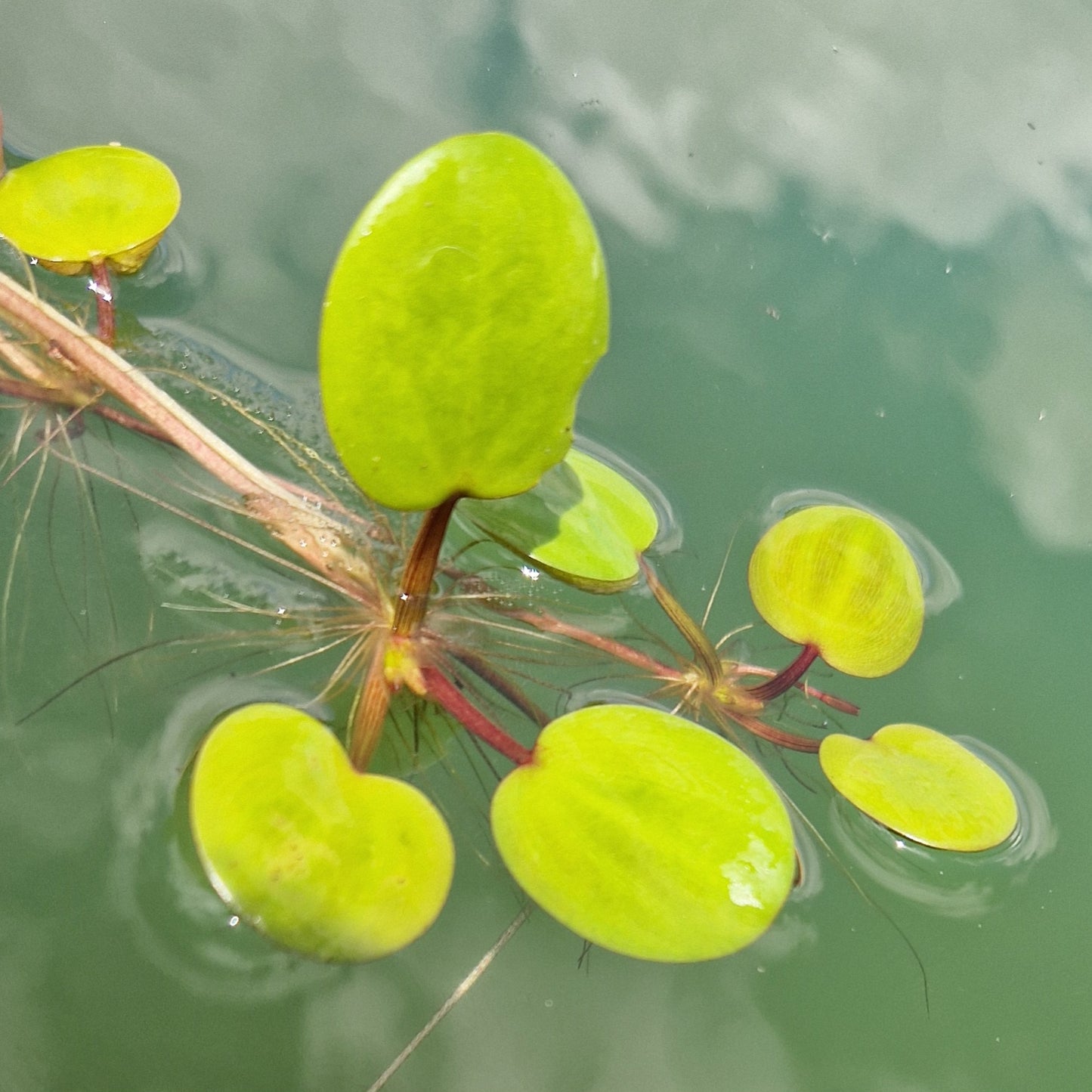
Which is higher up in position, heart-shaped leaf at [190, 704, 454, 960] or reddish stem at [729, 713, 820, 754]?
reddish stem at [729, 713, 820, 754]

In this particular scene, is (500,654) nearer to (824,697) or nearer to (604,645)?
(604,645)

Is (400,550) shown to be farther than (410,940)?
Yes

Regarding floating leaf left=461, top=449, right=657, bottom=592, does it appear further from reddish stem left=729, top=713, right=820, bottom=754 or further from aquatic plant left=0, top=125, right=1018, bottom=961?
reddish stem left=729, top=713, right=820, bottom=754

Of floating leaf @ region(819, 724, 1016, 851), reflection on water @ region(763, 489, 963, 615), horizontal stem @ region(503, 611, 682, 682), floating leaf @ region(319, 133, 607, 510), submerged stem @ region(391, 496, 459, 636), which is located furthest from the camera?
reflection on water @ region(763, 489, 963, 615)

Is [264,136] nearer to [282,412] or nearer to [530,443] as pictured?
[282,412]

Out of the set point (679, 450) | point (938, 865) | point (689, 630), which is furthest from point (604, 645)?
point (938, 865)

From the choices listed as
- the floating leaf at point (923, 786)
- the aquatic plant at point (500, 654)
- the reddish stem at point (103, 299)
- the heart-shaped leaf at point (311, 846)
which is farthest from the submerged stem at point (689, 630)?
the reddish stem at point (103, 299)

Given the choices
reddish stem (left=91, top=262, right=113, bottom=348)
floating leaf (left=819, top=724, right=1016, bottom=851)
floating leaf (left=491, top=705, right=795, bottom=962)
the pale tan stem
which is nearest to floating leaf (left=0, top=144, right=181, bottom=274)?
reddish stem (left=91, top=262, right=113, bottom=348)

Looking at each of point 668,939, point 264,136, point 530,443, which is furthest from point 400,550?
point 264,136
